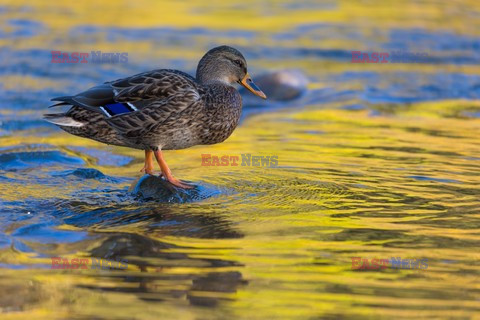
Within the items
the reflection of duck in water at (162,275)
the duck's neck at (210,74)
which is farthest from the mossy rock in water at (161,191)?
the reflection of duck in water at (162,275)

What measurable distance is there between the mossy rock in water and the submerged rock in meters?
5.02

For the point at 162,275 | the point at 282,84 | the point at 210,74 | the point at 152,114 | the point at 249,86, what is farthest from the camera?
the point at 282,84

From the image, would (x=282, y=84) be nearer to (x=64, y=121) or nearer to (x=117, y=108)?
(x=117, y=108)

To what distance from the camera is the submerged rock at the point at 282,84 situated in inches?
494

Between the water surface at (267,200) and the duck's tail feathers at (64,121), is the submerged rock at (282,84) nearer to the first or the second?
the water surface at (267,200)

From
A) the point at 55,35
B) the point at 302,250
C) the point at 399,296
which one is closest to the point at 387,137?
the point at 302,250

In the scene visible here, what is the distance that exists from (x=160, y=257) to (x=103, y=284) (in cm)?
64

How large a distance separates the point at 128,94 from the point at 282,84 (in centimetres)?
532

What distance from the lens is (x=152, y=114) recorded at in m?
7.62

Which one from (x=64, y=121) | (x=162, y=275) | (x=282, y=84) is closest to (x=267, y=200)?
(x=64, y=121)

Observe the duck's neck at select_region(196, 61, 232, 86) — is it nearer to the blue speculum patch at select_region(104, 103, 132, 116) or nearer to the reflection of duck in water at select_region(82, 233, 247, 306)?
the blue speculum patch at select_region(104, 103, 132, 116)

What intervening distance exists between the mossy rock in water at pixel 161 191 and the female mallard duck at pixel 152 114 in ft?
0.34

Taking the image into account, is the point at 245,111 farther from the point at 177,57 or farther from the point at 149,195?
the point at 149,195

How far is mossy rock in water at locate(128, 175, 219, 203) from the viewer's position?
748cm
